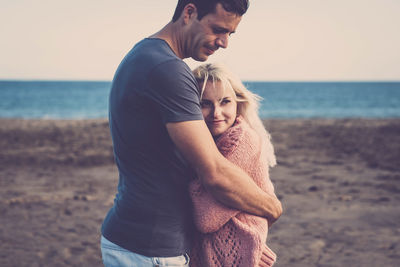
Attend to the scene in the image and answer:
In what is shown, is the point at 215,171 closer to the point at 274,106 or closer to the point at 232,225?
the point at 232,225

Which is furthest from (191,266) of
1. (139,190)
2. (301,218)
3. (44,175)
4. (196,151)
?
(44,175)

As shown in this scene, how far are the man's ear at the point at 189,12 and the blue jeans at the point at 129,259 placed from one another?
1045 millimetres

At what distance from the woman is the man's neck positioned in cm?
50

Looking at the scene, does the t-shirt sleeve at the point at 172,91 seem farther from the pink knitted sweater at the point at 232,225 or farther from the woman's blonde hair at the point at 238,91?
the woman's blonde hair at the point at 238,91

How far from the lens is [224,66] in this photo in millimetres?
2441

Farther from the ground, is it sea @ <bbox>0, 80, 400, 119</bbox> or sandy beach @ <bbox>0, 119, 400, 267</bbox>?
sandy beach @ <bbox>0, 119, 400, 267</bbox>

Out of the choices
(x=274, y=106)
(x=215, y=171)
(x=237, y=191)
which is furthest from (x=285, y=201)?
(x=274, y=106)

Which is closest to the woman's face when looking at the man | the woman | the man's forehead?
the woman

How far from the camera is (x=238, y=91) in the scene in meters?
2.46

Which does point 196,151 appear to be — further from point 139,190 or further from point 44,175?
point 44,175

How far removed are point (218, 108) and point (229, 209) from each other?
671mm

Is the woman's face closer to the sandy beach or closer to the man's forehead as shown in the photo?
the man's forehead

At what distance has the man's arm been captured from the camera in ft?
5.22

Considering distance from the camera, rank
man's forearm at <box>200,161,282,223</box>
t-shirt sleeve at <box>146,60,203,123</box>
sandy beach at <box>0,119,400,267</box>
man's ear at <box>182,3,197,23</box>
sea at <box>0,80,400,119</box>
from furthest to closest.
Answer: sea at <box>0,80,400,119</box> < sandy beach at <box>0,119,400,267</box> < man's ear at <box>182,3,197,23</box> < man's forearm at <box>200,161,282,223</box> < t-shirt sleeve at <box>146,60,203,123</box>
